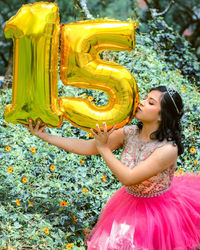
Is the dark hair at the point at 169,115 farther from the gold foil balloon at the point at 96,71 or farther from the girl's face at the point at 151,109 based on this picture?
the gold foil balloon at the point at 96,71

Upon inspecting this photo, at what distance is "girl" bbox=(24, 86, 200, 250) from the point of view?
1896 millimetres

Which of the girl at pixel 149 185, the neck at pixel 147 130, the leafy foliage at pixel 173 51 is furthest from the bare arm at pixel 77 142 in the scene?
the leafy foliage at pixel 173 51

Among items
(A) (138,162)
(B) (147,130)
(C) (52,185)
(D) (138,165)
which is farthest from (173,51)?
(D) (138,165)

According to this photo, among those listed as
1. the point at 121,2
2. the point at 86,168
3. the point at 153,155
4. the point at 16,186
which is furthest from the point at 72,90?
the point at 121,2

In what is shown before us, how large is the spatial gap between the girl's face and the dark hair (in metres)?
0.02

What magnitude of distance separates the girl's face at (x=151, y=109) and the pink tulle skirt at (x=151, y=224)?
398 millimetres

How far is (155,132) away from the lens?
201cm

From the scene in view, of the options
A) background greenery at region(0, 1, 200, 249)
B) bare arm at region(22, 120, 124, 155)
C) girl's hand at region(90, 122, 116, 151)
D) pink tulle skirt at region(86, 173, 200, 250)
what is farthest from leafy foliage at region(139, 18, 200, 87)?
girl's hand at region(90, 122, 116, 151)

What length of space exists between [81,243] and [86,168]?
57 cm

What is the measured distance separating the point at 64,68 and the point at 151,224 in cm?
86

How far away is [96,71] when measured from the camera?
188cm

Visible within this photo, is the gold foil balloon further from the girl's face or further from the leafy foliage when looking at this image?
the leafy foliage

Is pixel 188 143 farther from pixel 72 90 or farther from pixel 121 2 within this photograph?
pixel 121 2

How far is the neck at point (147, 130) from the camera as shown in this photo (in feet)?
6.64
